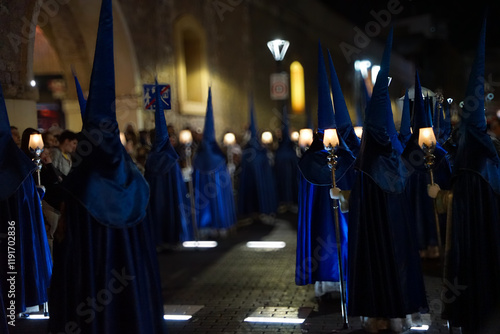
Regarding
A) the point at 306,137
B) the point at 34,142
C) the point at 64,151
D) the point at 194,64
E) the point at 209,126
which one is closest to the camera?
the point at 34,142

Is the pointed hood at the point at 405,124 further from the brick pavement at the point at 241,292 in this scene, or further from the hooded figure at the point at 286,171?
the hooded figure at the point at 286,171

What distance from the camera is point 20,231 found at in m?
5.48

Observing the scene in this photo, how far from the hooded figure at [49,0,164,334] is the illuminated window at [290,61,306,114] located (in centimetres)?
2328

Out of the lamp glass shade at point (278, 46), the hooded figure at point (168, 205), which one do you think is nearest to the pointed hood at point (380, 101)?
the hooded figure at point (168, 205)

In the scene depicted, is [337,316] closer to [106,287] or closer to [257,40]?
[106,287]

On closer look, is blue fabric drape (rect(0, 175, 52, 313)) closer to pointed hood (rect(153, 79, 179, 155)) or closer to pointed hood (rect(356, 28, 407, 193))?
pointed hood (rect(153, 79, 179, 155))

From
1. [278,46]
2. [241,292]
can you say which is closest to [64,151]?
[241,292]

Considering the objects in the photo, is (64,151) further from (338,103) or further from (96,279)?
(338,103)

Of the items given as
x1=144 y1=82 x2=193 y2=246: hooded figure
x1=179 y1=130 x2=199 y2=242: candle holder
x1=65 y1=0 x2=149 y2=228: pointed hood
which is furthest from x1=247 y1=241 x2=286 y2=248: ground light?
x1=65 y1=0 x2=149 y2=228: pointed hood

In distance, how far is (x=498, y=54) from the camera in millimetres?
38531

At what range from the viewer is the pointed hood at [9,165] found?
5.04 m

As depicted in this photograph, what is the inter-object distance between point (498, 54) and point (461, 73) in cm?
786

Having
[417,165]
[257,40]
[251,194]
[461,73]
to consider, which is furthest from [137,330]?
[461,73]

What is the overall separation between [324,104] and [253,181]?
721 centimetres
